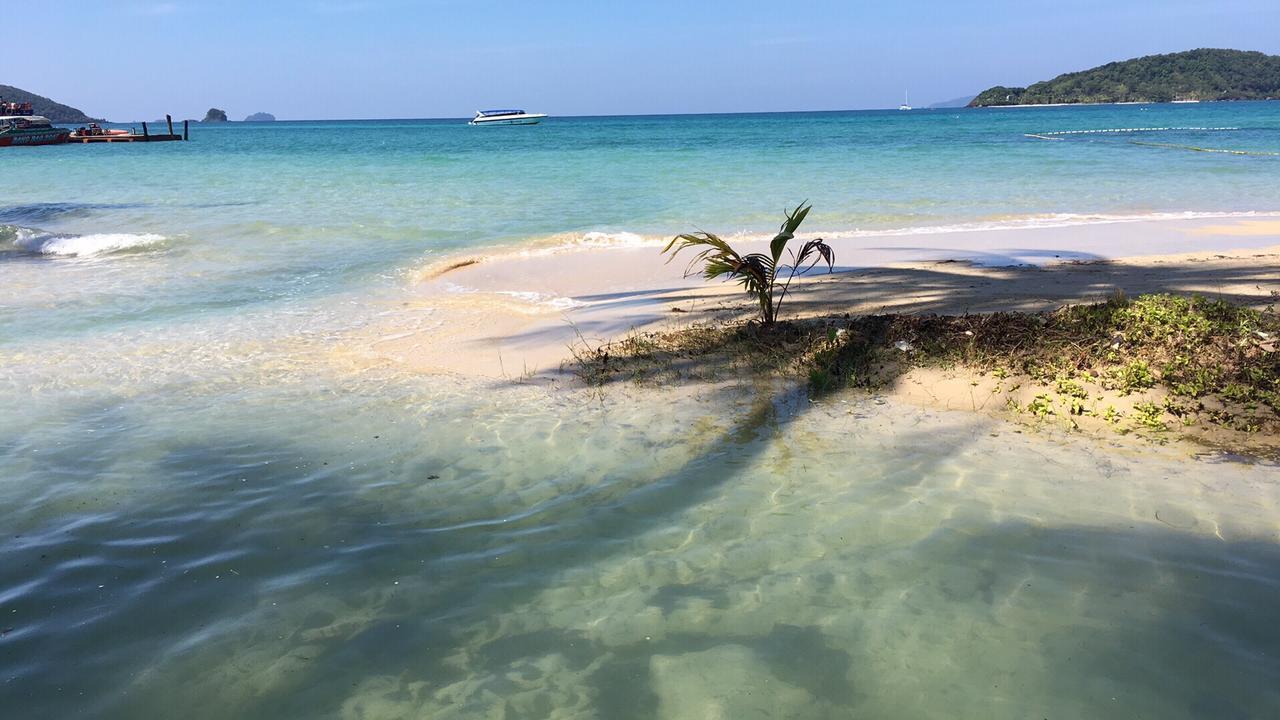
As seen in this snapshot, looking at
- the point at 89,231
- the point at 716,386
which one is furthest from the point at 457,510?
the point at 89,231

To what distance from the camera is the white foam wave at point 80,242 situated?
47.4ft

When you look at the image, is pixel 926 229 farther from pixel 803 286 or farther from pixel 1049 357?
pixel 1049 357

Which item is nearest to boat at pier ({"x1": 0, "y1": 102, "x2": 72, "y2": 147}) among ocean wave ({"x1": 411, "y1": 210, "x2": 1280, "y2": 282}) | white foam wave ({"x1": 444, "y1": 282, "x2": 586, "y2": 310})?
ocean wave ({"x1": 411, "y1": 210, "x2": 1280, "y2": 282})

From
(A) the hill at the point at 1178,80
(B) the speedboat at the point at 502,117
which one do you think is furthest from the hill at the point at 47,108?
(A) the hill at the point at 1178,80

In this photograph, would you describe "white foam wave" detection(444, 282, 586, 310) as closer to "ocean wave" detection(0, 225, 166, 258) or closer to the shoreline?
the shoreline

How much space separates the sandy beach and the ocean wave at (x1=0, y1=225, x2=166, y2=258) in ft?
20.7

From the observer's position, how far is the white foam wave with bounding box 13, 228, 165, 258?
1444 centimetres

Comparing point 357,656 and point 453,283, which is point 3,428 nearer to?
point 357,656

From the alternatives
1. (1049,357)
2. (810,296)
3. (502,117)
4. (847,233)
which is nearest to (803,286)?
(810,296)

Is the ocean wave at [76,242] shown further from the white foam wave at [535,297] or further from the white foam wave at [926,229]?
the white foam wave at [535,297]

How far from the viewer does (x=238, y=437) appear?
555 cm

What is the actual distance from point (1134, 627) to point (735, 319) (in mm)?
4964

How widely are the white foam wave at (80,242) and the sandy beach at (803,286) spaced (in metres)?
6.31

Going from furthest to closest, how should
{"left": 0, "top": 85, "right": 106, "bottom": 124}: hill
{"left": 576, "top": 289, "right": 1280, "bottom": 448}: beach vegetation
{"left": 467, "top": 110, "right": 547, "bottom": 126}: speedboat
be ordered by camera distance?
{"left": 0, "top": 85, "right": 106, "bottom": 124}: hill → {"left": 467, "top": 110, "right": 547, "bottom": 126}: speedboat → {"left": 576, "top": 289, "right": 1280, "bottom": 448}: beach vegetation
